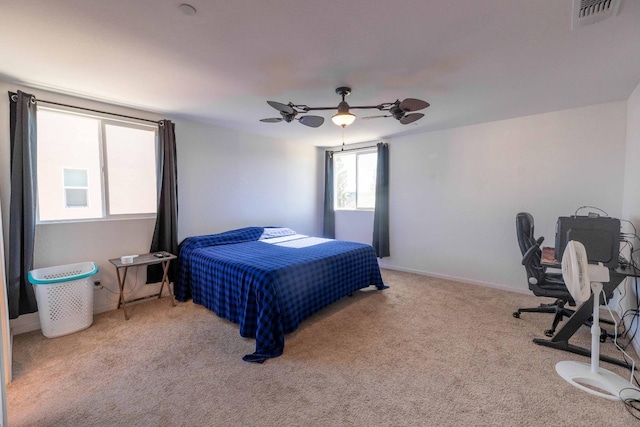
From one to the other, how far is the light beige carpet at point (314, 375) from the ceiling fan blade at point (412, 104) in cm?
209

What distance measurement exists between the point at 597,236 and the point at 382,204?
2.88 m

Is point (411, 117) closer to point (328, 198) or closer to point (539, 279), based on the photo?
point (539, 279)

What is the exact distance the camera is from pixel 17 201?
2.51 m

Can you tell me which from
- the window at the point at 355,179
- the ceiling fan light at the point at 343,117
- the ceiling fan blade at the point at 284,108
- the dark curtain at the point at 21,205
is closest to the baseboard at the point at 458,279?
the window at the point at 355,179

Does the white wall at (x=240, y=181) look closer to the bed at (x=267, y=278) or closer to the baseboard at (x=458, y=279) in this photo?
the bed at (x=267, y=278)

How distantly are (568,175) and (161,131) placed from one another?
5.14 meters

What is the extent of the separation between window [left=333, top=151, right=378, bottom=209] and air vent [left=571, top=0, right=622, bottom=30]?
360cm

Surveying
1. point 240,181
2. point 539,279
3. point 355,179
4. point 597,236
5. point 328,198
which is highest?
point 355,179

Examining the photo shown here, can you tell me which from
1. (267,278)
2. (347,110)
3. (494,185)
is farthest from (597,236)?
(267,278)

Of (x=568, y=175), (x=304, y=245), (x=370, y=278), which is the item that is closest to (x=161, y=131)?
(x=304, y=245)

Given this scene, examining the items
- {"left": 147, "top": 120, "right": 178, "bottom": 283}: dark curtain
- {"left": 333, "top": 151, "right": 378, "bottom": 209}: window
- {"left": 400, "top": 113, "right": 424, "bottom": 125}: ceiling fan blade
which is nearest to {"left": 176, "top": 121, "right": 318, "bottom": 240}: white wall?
{"left": 147, "top": 120, "right": 178, "bottom": 283}: dark curtain

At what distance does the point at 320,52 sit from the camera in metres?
2.01

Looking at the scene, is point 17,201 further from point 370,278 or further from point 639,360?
point 639,360

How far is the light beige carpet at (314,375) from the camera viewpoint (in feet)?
5.31
